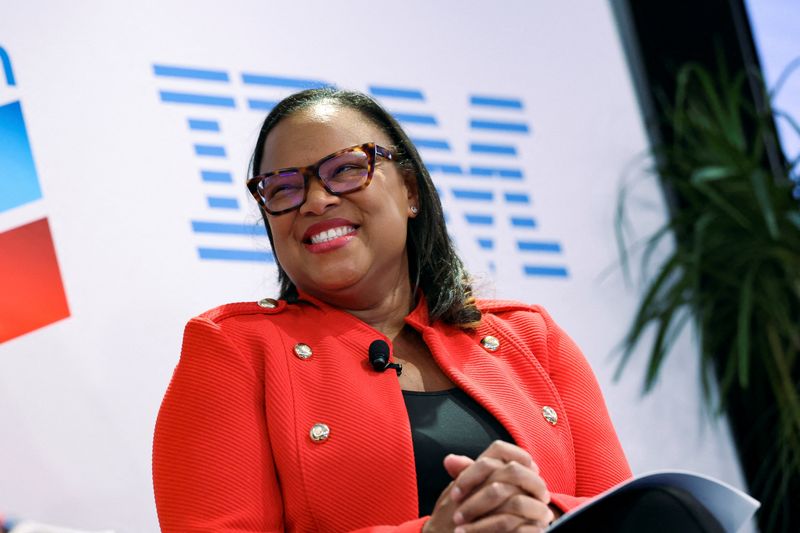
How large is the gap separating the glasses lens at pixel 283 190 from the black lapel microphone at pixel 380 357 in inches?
11.4

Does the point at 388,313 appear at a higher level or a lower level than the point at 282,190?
lower

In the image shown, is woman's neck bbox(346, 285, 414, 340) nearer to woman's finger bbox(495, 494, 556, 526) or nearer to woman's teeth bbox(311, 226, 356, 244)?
woman's teeth bbox(311, 226, 356, 244)

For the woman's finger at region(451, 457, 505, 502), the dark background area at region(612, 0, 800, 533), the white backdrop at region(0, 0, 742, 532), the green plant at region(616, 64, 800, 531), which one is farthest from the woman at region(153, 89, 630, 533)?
the dark background area at region(612, 0, 800, 533)

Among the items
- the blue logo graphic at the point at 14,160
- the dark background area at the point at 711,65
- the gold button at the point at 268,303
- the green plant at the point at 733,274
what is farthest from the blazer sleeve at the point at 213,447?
the dark background area at the point at 711,65

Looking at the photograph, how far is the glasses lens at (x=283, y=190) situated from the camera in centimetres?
186

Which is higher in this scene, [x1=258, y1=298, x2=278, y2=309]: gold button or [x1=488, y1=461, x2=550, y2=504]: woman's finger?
[x1=258, y1=298, x2=278, y2=309]: gold button

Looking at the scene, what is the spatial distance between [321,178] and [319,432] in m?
0.46

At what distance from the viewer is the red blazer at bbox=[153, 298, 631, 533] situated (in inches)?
63.1

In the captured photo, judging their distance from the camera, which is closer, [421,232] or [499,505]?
[499,505]

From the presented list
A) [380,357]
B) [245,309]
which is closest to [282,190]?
[245,309]

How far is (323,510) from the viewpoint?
1617 mm

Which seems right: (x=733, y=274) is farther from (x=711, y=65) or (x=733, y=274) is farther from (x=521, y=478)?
(x=521, y=478)

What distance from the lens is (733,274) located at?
357cm

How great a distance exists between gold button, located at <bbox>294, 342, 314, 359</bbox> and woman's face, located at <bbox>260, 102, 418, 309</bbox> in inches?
5.4
